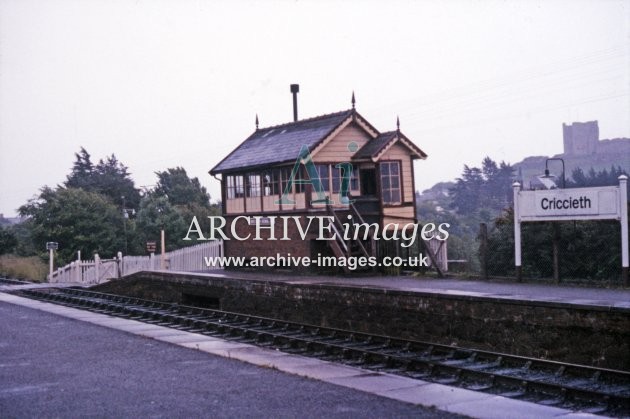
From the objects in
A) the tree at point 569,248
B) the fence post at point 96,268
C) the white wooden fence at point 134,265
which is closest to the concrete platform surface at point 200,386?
the tree at point 569,248

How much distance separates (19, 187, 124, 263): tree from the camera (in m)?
46.7

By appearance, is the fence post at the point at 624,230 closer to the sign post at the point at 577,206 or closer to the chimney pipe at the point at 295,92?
the sign post at the point at 577,206

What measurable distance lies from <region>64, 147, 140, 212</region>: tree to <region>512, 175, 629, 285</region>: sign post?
2352 inches

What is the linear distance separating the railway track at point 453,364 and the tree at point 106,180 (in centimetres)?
5921

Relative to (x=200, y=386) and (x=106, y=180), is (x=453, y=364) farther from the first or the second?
(x=106, y=180)

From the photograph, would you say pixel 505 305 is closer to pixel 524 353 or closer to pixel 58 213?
pixel 524 353

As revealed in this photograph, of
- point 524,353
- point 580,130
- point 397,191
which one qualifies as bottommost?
point 524,353

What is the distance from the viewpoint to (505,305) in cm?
1344

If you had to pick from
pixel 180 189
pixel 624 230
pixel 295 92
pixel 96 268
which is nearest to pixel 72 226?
pixel 96 268

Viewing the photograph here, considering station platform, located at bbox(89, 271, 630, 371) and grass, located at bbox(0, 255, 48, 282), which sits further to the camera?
grass, located at bbox(0, 255, 48, 282)

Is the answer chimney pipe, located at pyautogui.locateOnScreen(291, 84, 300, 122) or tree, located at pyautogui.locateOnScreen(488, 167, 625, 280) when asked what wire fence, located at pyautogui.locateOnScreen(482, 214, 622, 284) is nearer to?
tree, located at pyautogui.locateOnScreen(488, 167, 625, 280)

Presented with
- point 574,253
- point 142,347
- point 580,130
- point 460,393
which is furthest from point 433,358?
point 580,130

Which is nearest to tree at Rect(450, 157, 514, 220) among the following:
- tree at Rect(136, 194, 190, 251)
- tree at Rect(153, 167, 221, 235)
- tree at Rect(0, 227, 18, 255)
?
tree at Rect(153, 167, 221, 235)

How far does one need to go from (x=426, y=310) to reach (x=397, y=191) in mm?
9109
